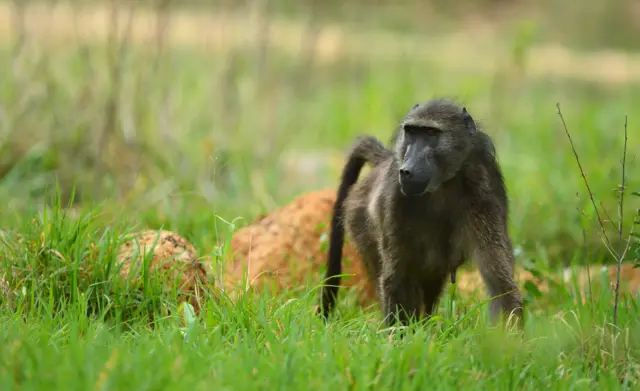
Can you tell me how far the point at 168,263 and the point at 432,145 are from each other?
1303 mm

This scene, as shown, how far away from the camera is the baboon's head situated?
149 inches

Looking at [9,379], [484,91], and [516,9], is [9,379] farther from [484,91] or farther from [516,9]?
[516,9]

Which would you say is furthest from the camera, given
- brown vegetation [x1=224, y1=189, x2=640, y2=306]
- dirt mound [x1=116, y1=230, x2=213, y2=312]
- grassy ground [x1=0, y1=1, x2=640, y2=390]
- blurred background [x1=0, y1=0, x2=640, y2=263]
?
blurred background [x1=0, y1=0, x2=640, y2=263]

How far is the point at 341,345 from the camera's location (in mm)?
3158

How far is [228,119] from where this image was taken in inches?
300

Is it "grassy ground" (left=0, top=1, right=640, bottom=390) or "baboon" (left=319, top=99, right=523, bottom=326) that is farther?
"baboon" (left=319, top=99, right=523, bottom=326)

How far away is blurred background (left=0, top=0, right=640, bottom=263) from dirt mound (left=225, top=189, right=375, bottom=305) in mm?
228

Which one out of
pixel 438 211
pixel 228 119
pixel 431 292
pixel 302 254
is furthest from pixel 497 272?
pixel 228 119

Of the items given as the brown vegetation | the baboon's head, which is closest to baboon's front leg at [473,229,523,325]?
the baboon's head

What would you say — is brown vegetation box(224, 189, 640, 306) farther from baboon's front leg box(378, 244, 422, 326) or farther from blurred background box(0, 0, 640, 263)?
baboon's front leg box(378, 244, 422, 326)

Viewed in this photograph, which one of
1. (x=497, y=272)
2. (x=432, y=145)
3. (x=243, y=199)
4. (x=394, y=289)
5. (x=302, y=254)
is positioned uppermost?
(x=432, y=145)

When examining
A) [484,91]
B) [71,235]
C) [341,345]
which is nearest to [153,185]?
[71,235]

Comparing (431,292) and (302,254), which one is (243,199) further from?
(431,292)

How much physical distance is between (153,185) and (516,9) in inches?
392
